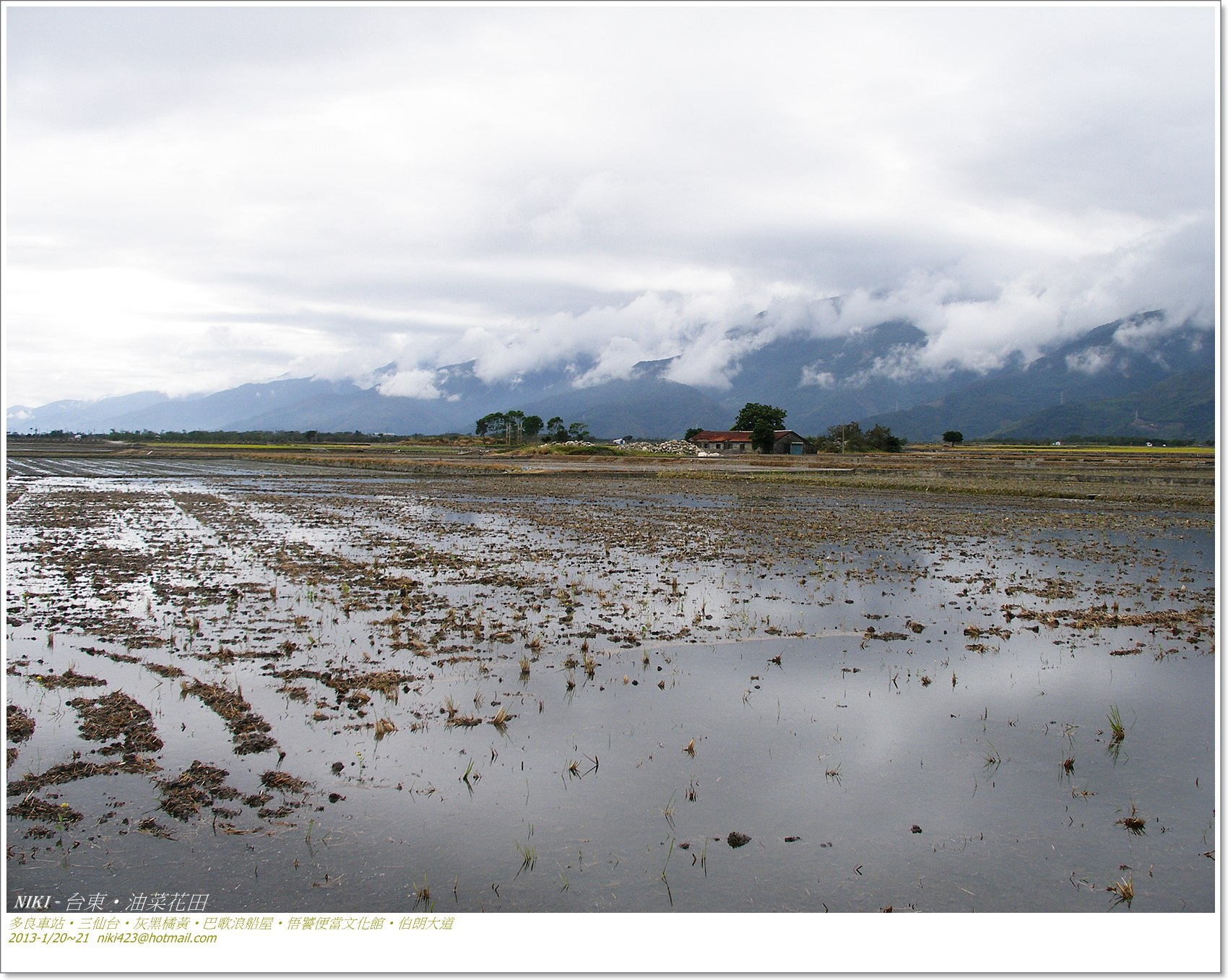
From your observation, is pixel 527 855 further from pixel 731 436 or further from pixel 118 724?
pixel 731 436

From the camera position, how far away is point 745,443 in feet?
313

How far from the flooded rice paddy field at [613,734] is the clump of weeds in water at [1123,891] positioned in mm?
18

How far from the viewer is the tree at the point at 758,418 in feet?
316

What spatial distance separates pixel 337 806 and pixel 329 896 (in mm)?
1107

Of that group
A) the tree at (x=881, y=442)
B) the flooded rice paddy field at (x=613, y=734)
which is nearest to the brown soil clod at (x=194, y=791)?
the flooded rice paddy field at (x=613, y=734)

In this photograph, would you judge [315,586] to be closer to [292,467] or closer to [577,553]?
[577,553]

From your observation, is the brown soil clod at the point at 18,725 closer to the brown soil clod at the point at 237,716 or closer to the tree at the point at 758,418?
the brown soil clod at the point at 237,716

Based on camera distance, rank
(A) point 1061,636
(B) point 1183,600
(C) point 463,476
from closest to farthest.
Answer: (A) point 1061,636 → (B) point 1183,600 → (C) point 463,476

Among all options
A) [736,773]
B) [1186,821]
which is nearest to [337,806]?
[736,773]

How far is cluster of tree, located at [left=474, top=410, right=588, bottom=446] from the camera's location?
115 metres

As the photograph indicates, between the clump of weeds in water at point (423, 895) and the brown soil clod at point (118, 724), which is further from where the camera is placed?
the brown soil clod at point (118, 724)

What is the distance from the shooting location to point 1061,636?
448 inches

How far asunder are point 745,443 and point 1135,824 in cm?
9025

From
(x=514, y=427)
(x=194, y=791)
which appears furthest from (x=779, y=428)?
(x=194, y=791)
